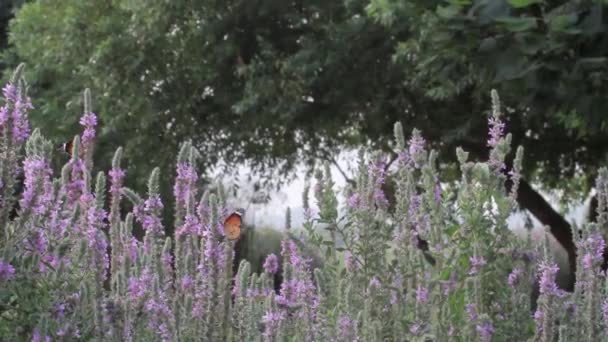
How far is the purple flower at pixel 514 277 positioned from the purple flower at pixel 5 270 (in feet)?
5.52

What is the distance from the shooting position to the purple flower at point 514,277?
3.59m

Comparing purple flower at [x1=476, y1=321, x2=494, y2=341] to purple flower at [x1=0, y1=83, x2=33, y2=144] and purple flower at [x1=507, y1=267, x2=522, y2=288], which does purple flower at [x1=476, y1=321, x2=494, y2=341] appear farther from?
purple flower at [x1=0, y1=83, x2=33, y2=144]

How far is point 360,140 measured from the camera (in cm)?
1463

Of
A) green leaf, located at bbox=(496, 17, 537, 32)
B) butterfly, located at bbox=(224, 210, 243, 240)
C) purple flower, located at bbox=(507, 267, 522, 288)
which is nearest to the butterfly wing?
butterfly, located at bbox=(224, 210, 243, 240)

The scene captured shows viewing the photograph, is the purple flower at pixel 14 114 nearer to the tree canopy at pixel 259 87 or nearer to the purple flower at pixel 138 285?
the purple flower at pixel 138 285

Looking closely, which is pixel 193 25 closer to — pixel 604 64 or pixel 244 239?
pixel 244 239

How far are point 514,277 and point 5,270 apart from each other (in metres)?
1.73

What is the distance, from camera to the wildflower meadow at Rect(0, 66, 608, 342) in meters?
3.05

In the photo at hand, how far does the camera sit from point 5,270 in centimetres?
292

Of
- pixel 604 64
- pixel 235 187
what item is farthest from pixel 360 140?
pixel 604 64

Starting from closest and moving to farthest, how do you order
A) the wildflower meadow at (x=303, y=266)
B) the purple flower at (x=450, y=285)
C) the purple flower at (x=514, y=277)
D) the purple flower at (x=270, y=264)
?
1. the wildflower meadow at (x=303, y=266)
2. the purple flower at (x=450, y=285)
3. the purple flower at (x=514, y=277)
4. the purple flower at (x=270, y=264)

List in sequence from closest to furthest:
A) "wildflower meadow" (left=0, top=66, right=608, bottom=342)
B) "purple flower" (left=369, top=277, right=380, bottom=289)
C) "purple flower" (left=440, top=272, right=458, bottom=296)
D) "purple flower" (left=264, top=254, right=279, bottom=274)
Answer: "wildflower meadow" (left=0, top=66, right=608, bottom=342) → "purple flower" (left=369, top=277, right=380, bottom=289) → "purple flower" (left=440, top=272, right=458, bottom=296) → "purple flower" (left=264, top=254, right=279, bottom=274)

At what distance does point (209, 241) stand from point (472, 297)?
87 centimetres

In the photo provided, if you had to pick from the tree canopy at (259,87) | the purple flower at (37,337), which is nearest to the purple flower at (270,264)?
the purple flower at (37,337)
